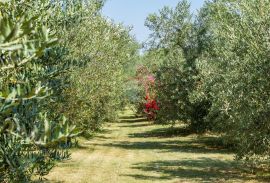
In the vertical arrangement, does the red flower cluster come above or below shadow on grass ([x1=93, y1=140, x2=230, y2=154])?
above

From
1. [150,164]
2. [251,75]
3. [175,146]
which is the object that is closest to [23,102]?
[251,75]

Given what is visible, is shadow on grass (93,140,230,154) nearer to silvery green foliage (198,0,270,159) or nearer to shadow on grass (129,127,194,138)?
shadow on grass (129,127,194,138)

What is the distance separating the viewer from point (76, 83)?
24.0 meters

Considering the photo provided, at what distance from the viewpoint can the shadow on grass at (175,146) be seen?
33219mm

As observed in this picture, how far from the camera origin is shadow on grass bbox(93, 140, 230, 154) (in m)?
33.2

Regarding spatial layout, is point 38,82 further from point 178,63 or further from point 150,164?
point 178,63

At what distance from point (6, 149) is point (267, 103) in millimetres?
12471

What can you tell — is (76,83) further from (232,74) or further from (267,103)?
(267,103)

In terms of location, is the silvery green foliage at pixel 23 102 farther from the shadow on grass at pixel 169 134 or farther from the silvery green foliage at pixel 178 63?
the shadow on grass at pixel 169 134

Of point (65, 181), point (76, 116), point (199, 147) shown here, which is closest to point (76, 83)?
point (76, 116)

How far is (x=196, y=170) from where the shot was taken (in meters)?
23.5

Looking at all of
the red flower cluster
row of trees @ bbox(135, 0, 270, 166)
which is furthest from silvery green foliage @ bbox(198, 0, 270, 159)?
the red flower cluster

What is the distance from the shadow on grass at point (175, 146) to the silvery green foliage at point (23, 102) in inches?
983

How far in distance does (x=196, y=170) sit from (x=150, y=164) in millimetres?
3534
